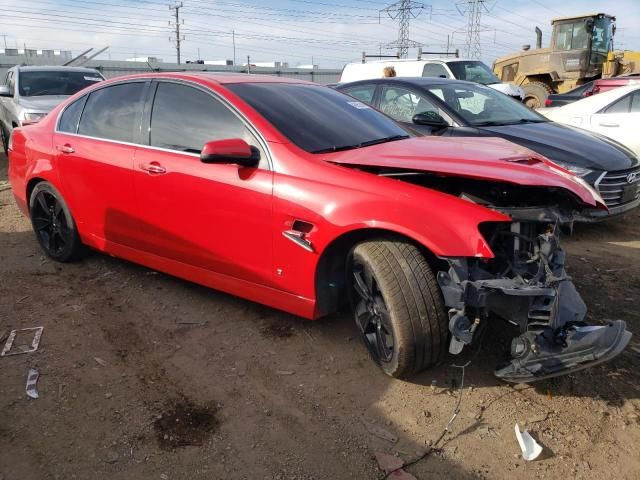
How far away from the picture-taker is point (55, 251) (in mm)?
4938

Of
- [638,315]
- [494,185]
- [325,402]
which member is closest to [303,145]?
[494,185]

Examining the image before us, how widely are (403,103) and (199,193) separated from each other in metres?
3.98

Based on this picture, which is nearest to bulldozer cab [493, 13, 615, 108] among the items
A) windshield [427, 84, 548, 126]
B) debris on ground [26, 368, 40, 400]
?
windshield [427, 84, 548, 126]

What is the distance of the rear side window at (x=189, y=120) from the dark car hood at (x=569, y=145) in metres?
3.33

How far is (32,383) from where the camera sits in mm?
3064

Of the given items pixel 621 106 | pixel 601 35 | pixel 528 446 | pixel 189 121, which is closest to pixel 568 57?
pixel 601 35

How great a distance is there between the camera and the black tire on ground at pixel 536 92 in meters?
16.4

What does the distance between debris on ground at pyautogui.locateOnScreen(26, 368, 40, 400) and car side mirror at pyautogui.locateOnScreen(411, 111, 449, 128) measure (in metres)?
4.29

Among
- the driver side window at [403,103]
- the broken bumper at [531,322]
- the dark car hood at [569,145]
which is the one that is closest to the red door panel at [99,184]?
the broken bumper at [531,322]

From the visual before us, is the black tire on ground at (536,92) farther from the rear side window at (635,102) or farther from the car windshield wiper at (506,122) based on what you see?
the car windshield wiper at (506,122)

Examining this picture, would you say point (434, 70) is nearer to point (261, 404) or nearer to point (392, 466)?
point (261, 404)

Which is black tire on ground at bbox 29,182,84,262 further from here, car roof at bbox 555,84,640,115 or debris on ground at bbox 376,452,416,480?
car roof at bbox 555,84,640,115

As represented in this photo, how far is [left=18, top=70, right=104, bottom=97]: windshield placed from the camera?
9.99 metres

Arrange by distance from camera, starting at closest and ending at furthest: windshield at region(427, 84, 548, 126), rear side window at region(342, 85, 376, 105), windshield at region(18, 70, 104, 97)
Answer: windshield at region(427, 84, 548, 126) → rear side window at region(342, 85, 376, 105) → windshield at region(18, 70, 104, 97)
